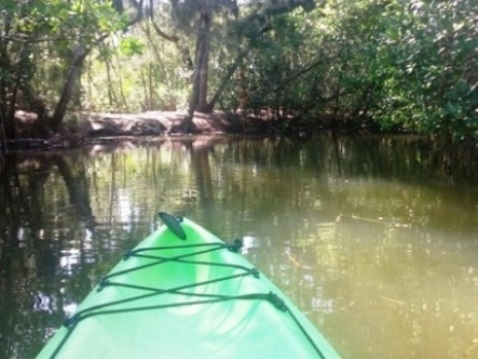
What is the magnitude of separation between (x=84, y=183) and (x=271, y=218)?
443 centimetres

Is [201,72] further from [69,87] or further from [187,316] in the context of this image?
[187,316]

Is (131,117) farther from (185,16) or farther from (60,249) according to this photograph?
(60,249)

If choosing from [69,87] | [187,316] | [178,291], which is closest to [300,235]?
[178,291]

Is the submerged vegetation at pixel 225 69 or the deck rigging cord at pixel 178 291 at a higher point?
the submerged vegetation at pixel 225 69

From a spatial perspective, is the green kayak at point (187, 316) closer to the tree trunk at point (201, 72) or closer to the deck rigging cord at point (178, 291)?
the deck rigging cord at point (178, 291)

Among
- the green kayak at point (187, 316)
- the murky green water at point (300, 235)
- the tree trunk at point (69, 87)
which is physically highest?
the tree trunk at point (69, 87)

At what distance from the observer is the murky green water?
4.08 meters

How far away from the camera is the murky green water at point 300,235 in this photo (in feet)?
13.4

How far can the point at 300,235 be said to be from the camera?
6469 millimetres

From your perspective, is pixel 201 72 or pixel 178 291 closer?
pixel 178 291

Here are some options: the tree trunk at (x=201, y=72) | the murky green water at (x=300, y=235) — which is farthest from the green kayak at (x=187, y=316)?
the tree trunk at (x=201, y=72)

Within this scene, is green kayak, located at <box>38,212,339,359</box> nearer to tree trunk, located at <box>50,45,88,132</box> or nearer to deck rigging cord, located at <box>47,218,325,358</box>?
deck rigging cord, located at <box>47,218,325,358</box>

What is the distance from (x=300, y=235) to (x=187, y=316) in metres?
3.65

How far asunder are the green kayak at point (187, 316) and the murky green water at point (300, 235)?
2.74ft
